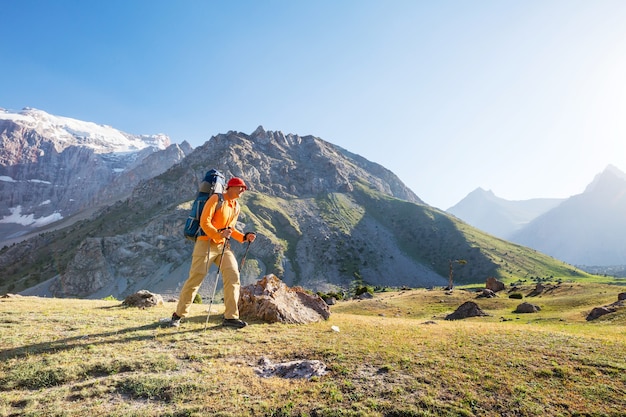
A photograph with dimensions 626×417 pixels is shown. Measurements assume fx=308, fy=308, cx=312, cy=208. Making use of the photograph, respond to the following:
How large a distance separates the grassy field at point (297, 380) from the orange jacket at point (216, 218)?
11.0 feet

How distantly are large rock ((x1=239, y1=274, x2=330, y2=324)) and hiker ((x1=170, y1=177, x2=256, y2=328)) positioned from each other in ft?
5.04

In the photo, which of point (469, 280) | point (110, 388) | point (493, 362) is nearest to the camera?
point (110, 388)

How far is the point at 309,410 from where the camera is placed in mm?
6031

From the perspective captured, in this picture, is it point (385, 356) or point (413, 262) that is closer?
point (385, 356)

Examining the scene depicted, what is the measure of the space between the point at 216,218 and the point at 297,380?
21.6 feet

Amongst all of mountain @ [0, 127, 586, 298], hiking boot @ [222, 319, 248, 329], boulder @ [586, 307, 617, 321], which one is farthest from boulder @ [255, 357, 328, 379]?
mountain @ [0, 127, 586, 298]

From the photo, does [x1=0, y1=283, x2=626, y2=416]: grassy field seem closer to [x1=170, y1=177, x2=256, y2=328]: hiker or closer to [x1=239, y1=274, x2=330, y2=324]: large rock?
[x1=170, y1=177, x2=256, y2=328]: hiker

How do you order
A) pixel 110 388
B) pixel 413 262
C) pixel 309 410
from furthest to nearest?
1. pixel 413 262
2. pixel 110 388
3. pixel 309 410

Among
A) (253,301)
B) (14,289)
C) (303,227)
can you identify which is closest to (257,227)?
(303,227)

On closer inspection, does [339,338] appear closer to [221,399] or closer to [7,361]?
[221,399]

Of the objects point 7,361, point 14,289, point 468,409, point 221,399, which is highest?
point 468,409

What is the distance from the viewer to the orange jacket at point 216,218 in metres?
11.1

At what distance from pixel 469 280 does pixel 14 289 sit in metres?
214

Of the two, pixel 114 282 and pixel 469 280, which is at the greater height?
pixel 469 280
